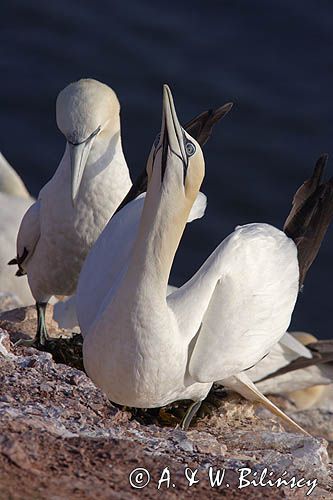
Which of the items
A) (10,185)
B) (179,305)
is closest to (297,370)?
(179,305)

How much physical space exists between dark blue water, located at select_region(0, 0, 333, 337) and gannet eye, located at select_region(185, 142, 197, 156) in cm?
649

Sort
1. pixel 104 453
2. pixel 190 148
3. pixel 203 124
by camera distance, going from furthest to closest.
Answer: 1. pixel 203 124
2. pixel 190 148
3. pixel 104 453

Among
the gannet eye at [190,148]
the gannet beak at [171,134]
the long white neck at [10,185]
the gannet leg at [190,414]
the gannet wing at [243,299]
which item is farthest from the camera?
the long white neck at [10,185]

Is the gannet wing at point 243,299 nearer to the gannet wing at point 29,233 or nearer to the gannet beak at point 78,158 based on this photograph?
the gannet beak at point 78,158

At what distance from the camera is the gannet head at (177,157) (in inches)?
165

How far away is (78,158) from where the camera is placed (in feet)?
18.4

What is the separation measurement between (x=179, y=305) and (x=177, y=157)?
817mm

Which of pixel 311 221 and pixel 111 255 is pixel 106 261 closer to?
pixel 111 255

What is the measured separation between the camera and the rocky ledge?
10.3ft

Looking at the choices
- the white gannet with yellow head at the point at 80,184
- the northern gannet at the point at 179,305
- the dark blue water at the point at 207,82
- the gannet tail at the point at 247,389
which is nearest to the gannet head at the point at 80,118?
the white gannet with yellow head at the point at 80,184

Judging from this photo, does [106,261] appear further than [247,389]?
No

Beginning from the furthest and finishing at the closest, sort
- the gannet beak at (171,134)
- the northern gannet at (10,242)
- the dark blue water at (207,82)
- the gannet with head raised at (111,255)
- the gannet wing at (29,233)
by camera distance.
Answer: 1. the dark blue water at (207,82)
2. the northern gannet at (10,242)
3. the gannet wing at (29,233)
4. the gannet with head raised at (111,255)
5. the gannet beak at (171,134)

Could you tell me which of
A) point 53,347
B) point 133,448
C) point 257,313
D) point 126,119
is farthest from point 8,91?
point 133,448

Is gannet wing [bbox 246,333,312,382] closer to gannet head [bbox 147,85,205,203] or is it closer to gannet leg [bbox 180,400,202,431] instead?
gannet leg [bbox 180,400,202,431]
